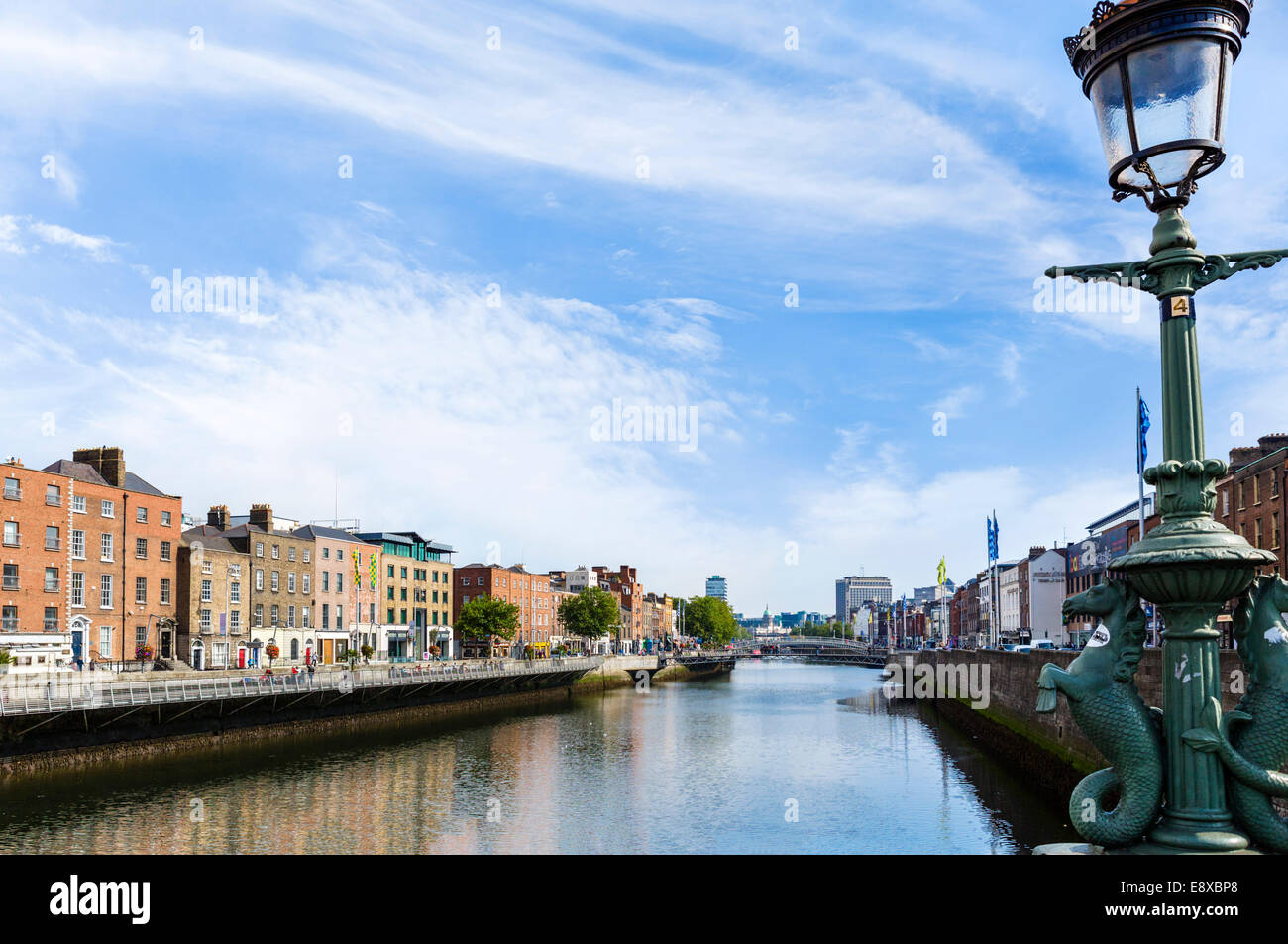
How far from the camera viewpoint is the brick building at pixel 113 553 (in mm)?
51500

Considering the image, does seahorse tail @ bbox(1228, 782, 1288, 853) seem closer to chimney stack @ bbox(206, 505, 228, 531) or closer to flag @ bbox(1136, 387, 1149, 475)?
flag @ bbox(1136, 387, 1149, 475)

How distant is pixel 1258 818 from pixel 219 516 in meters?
77.9

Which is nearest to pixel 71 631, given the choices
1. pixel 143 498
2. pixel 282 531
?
pixel 143 498

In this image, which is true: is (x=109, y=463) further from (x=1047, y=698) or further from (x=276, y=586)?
(x=1047, y=698)

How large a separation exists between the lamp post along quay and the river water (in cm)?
2245

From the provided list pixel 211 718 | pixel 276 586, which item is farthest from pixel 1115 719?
A: pixel 276 586

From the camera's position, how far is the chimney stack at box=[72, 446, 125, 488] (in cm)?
5631

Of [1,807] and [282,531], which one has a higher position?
[282,531]

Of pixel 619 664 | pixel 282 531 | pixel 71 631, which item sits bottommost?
pixel 619 664

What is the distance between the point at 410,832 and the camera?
28.8 metres

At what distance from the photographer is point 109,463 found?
56.4 meters

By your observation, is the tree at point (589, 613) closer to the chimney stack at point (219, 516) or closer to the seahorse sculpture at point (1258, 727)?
the chimney stack at point (219, 516)

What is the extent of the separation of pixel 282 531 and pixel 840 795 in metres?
52.9
